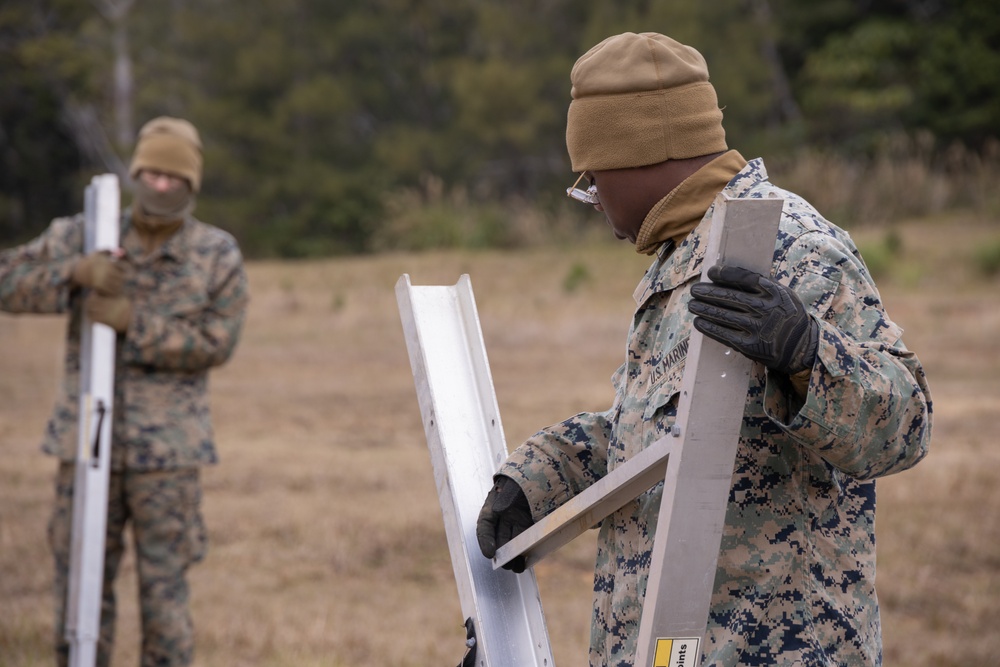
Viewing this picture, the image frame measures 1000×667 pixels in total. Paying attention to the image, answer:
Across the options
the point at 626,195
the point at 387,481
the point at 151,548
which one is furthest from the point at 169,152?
the point at 387,481

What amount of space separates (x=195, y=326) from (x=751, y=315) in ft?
10.9

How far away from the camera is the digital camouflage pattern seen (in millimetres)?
4434

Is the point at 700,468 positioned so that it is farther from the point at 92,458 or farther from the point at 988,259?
the point at 988,259

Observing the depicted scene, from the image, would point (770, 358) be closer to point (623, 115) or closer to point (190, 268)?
point (623, 115)

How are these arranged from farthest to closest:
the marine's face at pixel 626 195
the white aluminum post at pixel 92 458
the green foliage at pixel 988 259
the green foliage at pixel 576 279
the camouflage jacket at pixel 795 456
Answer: the green foliage at pixel 576 279, the green foliage at pixel 988 259, the white aluminum post at pixel 92 458, the marine's face at pixel 626 195, the camouflage jacket at pixel 795 456

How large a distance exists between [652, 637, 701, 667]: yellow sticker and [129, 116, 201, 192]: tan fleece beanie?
343 cm

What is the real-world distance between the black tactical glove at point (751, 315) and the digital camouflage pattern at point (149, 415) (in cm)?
318

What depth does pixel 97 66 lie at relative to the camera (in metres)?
28.8

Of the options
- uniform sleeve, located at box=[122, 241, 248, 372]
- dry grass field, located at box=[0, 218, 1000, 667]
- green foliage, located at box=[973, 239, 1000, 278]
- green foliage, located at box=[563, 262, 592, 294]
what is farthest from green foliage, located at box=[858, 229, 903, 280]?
uniform sleeve, located at box=[122, 241, 248, 372]

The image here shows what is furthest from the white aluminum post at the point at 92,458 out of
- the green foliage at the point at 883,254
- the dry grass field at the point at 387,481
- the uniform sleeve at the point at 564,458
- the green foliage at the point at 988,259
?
the green foliage at the point at 988,259

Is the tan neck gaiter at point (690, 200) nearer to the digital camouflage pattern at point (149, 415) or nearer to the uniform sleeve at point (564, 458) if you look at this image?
the uniform sleeve at point (564, 458)

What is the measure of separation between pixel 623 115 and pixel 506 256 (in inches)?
656

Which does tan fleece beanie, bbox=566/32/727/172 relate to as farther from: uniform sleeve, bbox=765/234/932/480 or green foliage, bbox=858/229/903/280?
green foliage, bbox=858/229/903/280

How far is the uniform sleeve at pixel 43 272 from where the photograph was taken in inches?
177
